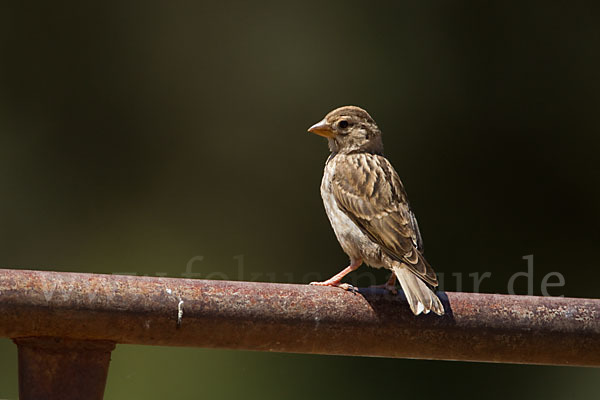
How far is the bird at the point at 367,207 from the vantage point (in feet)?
10.0

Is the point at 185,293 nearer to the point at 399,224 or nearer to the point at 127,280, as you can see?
the point at 127,280

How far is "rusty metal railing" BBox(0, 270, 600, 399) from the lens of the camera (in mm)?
1896

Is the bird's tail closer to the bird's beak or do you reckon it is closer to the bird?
the bird

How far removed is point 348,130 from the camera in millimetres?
3896

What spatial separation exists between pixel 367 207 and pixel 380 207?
0.04m

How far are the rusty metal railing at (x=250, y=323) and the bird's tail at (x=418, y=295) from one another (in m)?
0.03

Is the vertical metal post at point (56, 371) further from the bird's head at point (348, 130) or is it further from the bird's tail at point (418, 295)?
the bird's head at point (348, 130)

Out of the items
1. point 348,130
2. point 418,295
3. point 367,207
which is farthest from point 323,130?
point 418,295

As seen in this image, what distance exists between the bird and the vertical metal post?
995 mm

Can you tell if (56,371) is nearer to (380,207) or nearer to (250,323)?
(250,323)

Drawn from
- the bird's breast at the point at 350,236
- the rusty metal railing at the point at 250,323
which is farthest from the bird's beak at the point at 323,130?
the rusty metal railing at the point at 250,323

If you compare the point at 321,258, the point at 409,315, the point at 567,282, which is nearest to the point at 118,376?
the point at 321,258

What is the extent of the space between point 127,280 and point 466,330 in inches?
29.4

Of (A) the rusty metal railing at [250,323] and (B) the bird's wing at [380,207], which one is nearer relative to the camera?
(A) the rusty metal railing at [250,323]
